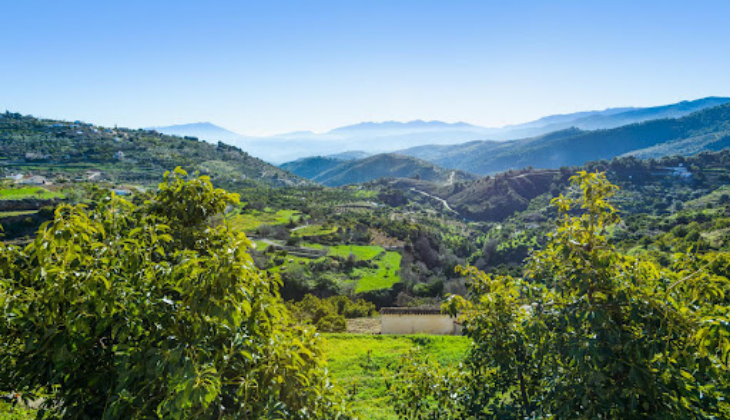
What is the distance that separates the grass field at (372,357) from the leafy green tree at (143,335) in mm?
9058

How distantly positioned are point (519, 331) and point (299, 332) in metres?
2.19

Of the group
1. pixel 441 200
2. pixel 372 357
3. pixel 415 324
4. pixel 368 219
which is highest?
pixel 372 357

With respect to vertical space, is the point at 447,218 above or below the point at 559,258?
below

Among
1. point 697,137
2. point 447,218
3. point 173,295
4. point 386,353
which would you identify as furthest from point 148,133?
point 697,137

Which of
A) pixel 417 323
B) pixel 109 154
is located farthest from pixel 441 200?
pixel 417 323

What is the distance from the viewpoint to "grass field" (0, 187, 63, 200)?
44900mm

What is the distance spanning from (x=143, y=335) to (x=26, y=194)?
60217mm

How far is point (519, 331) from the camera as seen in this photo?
3.79 metres

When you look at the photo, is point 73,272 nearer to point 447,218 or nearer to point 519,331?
point 519,331

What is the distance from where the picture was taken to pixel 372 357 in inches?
693

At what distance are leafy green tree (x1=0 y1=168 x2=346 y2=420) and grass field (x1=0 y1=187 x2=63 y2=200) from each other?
2237 inches

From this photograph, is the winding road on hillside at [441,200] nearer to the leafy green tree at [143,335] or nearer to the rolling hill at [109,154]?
the rolling hill at [109,154]

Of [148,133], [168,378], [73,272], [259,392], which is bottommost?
[259,392]

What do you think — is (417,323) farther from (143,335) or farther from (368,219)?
(368,219)
